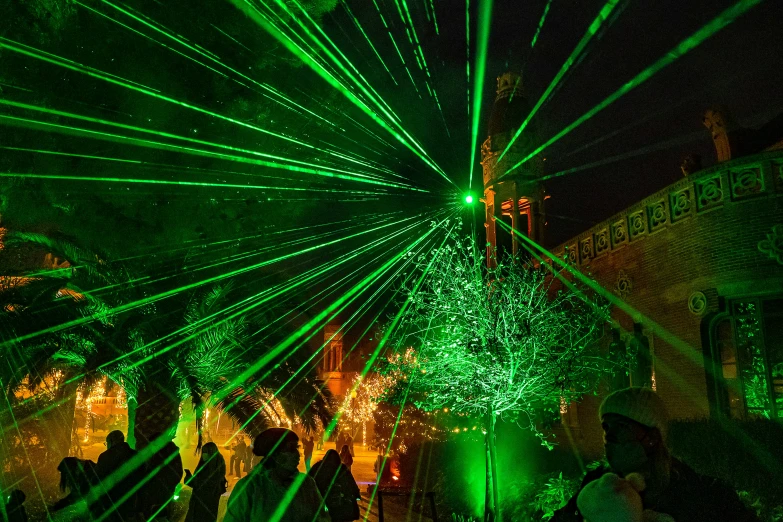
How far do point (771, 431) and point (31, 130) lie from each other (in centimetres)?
1237

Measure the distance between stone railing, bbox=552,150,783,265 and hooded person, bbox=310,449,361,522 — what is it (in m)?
8.04

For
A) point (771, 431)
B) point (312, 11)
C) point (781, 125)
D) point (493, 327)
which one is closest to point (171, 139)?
point (312, 11)

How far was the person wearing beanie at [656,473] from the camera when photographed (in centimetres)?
247

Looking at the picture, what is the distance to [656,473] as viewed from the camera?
8.23 ft

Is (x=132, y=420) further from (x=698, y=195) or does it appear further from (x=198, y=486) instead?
(x=698, y=195)

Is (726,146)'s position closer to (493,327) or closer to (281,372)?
(493,327)

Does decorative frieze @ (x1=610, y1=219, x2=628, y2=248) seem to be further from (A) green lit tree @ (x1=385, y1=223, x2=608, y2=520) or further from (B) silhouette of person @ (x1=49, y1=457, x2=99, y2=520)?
(B) silhouette of person @ (x1=49, y1=457, x2=99, y2=520)

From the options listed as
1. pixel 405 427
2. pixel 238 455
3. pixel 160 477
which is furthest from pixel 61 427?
pixel 405 427

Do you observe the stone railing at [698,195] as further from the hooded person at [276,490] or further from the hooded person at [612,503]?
the hooded person at [612,503]

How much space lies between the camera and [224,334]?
1131cm

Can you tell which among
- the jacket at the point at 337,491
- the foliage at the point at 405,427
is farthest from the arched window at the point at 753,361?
the foliage at the point at 405,427

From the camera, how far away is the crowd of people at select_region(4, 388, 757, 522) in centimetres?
229

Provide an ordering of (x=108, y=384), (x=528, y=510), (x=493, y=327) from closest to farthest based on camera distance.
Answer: (x=493, y=327) → (x=528, y=510) → (x=108, y=384)

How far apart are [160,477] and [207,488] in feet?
2.58
